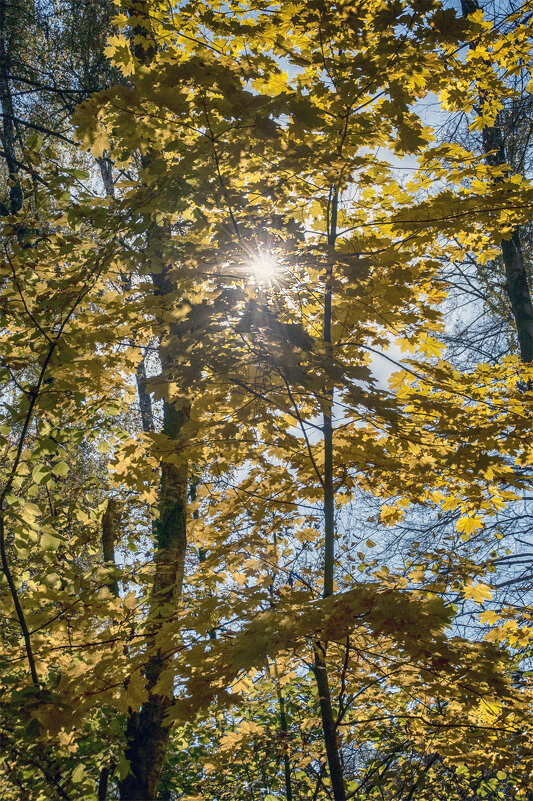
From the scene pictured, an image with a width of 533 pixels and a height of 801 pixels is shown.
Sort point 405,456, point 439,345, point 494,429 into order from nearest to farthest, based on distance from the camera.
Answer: point 494,429 → point 405,456 → point 439,345

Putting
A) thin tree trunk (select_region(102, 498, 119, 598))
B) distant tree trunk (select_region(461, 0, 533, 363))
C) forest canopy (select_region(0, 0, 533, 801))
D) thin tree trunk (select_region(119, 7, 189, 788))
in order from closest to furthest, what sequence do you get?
forest canopy (select_region(0, 0, 533, 801)) < thin tree trunk (select_region(119, 7, 189, 788)) < thin tree trunk (select_region(102, 498, 119, 598)) < distant tree trunk (select_region(461, 0, 533, 363))

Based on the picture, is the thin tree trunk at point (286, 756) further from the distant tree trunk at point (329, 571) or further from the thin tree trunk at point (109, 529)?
the thin tree trunk at point (109, 529)

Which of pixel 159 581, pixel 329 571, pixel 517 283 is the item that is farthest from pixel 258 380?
pixel 517 283

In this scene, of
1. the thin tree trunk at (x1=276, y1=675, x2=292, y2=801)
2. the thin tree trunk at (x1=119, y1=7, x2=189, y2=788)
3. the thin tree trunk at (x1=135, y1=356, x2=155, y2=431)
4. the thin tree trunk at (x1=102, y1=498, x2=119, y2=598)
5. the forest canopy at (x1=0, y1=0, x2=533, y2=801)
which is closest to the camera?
the forest canopy at (x1=0, y1=0, x2=533, y2=801)

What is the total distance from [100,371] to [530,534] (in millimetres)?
5163

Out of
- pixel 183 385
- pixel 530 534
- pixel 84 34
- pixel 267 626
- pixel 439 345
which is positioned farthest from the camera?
pixel 84 34

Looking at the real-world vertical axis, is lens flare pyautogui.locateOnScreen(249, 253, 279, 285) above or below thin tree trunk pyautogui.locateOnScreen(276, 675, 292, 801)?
above

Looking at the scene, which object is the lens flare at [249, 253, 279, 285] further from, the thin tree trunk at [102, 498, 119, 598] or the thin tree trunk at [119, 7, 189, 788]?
the thin tree trunk at [102, 498, 119, 598]

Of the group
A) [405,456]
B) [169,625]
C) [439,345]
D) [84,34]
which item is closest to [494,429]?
[405,456]

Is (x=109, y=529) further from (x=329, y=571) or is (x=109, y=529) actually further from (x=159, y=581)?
(x=329, y=571)

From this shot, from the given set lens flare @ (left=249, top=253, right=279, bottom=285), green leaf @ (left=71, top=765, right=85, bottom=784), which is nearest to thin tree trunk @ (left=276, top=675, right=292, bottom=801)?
green leaf @ (left=71, top=765, right=85, bottom=784)

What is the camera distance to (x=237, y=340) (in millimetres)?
2521

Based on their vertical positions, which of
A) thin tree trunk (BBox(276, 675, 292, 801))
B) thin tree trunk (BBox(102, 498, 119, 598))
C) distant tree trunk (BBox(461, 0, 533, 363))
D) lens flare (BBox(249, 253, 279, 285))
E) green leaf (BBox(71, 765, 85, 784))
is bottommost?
green leaf (BBox(71, 765, 85, 784))

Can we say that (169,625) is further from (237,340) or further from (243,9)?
(243,9)
